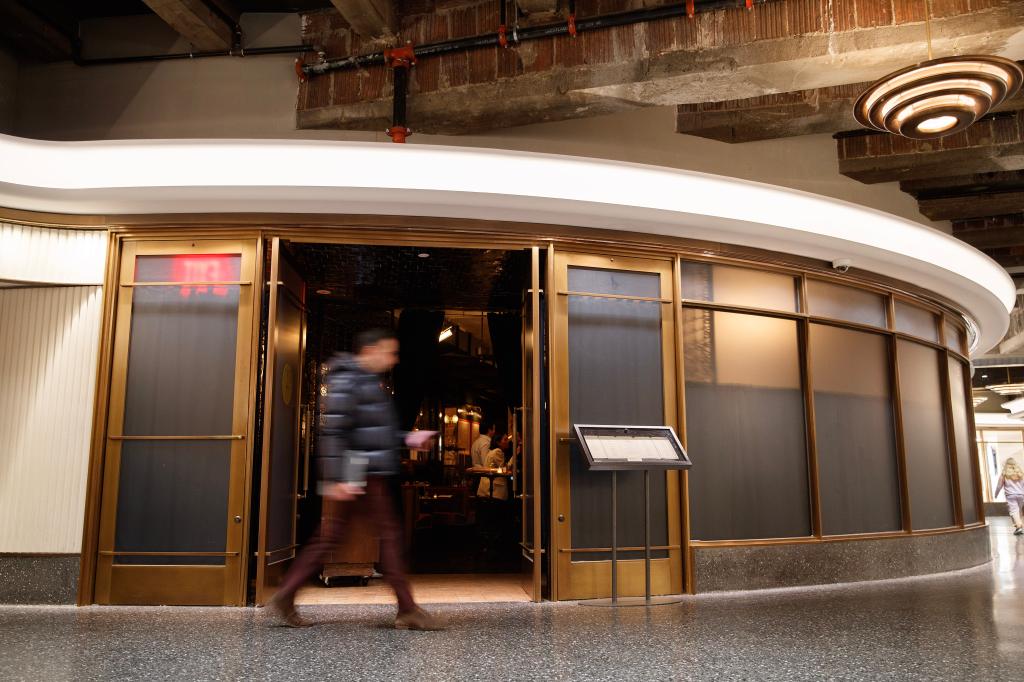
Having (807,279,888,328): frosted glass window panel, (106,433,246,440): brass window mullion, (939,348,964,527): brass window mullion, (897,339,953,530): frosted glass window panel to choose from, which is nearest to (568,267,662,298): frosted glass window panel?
(807,279,888,328): frosted glass window panel

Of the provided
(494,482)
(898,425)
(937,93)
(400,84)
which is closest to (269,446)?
(400,84)

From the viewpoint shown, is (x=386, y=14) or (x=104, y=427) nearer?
(x=104, y=427)

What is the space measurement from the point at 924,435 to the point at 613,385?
4.05 m

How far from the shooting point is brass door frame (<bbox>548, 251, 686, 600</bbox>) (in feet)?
17.9

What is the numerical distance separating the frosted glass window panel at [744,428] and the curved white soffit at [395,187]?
2.80 feet

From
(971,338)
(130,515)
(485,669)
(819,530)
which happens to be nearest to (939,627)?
(819,530)

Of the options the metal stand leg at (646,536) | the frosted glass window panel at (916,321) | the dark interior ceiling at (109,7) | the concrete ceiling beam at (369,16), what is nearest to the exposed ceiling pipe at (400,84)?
the concrete ceiling beam at (369,16)

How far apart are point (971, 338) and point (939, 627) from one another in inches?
288

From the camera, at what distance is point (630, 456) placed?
516 centimetres

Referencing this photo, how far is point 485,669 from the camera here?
10.9ft

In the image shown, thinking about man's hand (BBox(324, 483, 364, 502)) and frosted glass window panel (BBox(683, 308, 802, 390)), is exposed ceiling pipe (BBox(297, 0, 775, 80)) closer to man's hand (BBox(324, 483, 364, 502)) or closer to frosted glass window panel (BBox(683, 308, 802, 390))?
frosted glass window panel (BBox(683, 308, 802, 390))

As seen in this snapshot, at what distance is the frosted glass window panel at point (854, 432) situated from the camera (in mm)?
6633

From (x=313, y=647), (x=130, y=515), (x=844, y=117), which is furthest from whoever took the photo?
(x=844, y=117)

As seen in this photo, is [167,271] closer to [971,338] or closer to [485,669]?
[485,669]
